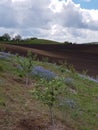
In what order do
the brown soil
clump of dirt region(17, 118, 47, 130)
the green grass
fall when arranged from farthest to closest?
the brown soil, the green grass, clump of dirt region(17, 118, 47, 130)

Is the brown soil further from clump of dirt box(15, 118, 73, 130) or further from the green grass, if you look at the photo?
clump of dirt box(15, 118, 73, 130)

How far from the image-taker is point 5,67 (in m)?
18.4

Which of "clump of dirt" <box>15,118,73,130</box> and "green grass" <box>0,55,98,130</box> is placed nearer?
"clump of dirt" <box>15,118,73,130</box>

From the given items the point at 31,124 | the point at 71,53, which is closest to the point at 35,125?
the point at 31,124

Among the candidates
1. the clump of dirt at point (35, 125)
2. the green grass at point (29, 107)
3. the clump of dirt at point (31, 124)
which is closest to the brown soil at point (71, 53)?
the green grass at point (29, 107)

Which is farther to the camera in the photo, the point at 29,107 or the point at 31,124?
the point at 29,107

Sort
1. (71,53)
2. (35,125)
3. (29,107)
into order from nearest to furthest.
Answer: (35,125)
(29,107)
(71,53)

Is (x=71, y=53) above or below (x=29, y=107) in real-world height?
below

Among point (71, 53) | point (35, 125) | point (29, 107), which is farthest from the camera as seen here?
point (71, 53)

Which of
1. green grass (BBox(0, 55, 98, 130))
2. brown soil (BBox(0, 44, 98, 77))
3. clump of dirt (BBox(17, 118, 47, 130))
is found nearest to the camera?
clump of dirt (BBox(17, 118, 47, 130))

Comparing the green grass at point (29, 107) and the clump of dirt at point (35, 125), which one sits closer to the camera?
the clump of dirt at point (35, 125)

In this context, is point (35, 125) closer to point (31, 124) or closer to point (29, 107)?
point (31, 124)

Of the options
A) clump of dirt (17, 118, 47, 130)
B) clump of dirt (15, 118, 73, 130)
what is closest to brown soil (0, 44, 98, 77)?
clump of dirt (15, 118, 73, 130)

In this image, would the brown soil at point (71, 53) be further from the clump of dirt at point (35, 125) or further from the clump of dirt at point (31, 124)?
the clump of dirt at point (31, 124)
